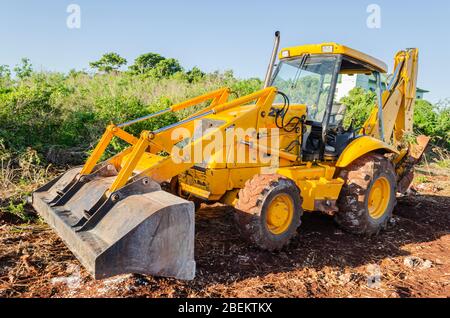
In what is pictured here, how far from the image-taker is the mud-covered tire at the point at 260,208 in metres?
4.16

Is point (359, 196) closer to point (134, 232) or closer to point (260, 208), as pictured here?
point (260, 208)

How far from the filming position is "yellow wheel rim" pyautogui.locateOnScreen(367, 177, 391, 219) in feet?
18.3

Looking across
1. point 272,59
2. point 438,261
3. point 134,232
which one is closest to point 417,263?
point 438,261

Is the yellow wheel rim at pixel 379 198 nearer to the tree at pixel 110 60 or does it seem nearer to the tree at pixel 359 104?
the tree at pixel 359 104

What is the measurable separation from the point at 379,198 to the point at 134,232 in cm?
387

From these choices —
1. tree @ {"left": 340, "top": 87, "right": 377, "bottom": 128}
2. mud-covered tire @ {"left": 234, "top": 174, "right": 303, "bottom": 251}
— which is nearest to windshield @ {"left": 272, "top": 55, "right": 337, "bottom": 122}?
mud-covered tire @ {"left": 234, "top": 174, "right": 303, "bottom": 251}

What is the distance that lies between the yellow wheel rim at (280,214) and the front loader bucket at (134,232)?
1213mm

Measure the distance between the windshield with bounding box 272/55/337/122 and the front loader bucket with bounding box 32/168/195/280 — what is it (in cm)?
258

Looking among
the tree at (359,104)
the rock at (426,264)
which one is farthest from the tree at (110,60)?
the rock at (426,264)

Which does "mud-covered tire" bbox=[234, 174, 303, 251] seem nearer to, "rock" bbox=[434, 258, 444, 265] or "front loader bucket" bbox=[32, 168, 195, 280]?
"front loader bucket" bbox=[32, 168, 195, 280]

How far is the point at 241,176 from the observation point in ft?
15.6
